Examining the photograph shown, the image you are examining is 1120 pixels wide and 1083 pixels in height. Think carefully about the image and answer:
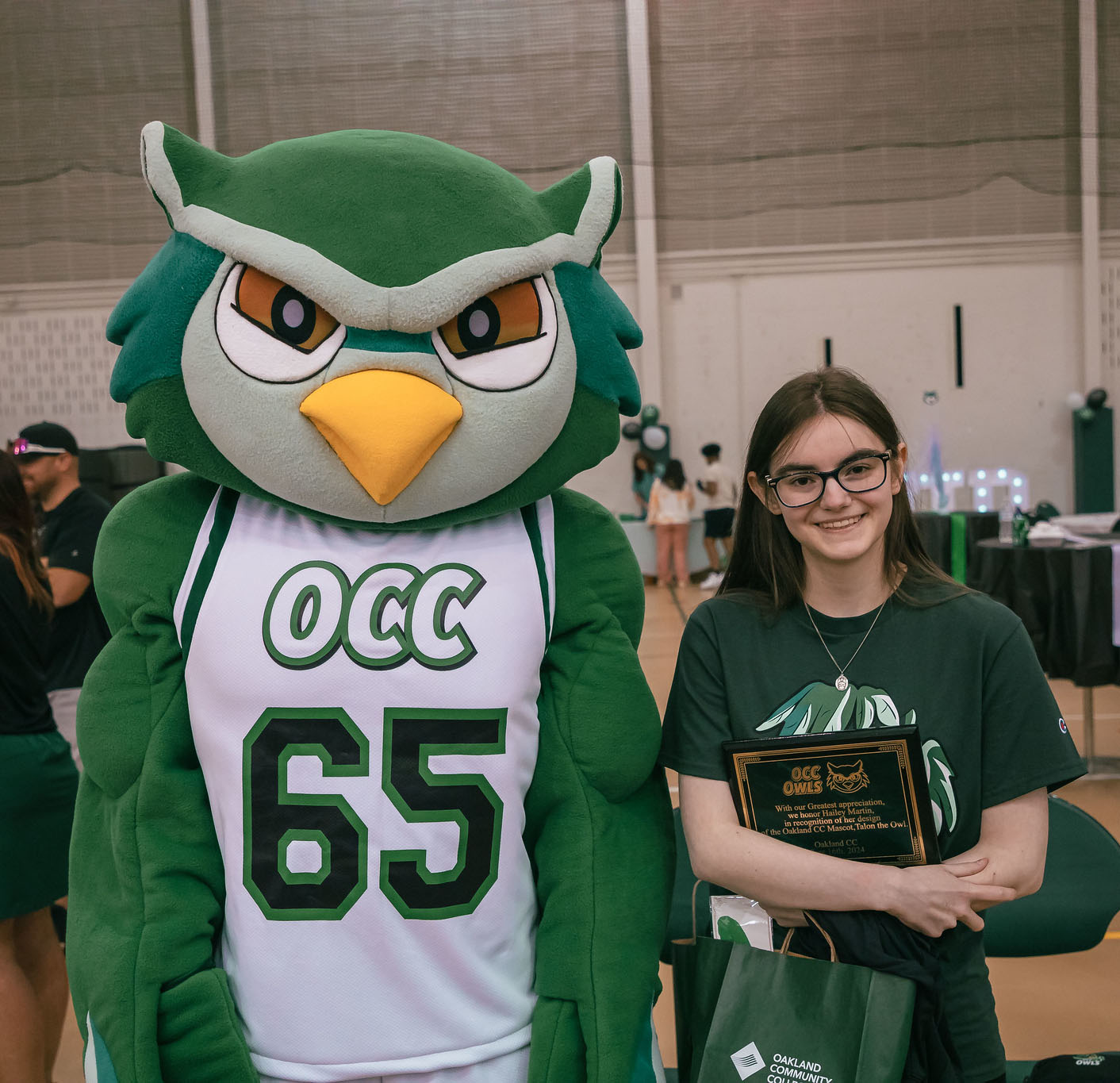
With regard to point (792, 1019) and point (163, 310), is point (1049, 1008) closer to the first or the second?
point (792, 1019)

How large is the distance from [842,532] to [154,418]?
92cm

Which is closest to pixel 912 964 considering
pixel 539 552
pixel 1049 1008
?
pixel 539 552

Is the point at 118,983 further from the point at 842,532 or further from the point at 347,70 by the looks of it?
the point at 347,70

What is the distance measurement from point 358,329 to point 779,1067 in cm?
104

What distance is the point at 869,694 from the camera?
143cm

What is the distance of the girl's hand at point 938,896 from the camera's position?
4.41 ft

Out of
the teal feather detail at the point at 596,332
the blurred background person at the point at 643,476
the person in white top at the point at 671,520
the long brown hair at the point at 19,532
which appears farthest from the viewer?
the blurred background person at the point at 643,476

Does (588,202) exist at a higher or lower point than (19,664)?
higher

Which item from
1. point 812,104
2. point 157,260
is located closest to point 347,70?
point 812,104

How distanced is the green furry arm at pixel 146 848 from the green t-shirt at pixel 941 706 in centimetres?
66

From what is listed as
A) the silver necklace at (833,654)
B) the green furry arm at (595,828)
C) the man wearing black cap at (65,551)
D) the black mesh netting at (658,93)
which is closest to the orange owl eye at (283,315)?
the green furry arm at (595,828)

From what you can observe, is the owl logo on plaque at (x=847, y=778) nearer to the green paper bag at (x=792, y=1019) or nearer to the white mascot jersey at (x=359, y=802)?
the green paper bag at (x=792, y=1019)

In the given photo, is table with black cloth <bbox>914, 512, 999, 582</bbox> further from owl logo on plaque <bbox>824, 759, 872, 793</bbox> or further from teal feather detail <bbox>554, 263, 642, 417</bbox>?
owl logo on plaque <bbox>824, 759, 872, 793</bbox>

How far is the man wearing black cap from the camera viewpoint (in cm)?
296
